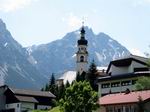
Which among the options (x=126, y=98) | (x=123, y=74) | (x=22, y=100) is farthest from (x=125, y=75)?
(x=22, y=100)

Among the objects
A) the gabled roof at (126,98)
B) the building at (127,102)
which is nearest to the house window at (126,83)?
the gabled roof at (126,98)

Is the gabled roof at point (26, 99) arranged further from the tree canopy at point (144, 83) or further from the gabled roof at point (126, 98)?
the tree canopy at point (144, 83)

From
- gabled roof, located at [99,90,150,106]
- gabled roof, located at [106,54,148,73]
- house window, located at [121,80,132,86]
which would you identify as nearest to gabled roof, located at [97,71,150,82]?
house window, located at [121,80,132,86]

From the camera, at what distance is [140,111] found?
64312mm

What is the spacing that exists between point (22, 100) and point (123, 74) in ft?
110

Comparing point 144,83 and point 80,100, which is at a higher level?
point 144,83

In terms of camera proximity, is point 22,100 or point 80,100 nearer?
point 80,100

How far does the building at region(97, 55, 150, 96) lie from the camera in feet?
306

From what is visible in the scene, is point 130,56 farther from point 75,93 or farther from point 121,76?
point 75,93

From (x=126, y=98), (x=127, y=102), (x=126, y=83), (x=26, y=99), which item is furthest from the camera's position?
(x=26, y=99)

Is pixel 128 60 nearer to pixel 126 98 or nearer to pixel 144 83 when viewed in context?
pixel 144 83

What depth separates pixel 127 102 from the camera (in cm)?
7056

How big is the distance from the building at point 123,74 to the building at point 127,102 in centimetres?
1421

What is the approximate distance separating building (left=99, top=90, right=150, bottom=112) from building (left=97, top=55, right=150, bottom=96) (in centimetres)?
1421
